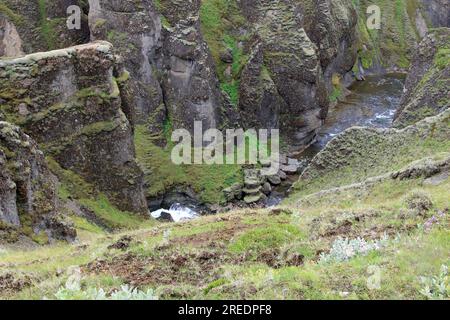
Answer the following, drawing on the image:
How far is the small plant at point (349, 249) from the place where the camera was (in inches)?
550

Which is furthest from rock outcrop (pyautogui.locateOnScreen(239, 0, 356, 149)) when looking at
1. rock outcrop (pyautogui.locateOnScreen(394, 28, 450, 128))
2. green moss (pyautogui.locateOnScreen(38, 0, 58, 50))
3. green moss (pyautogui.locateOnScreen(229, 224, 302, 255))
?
green moss (pyautogui.locateOnScreen(229, 224, 302, 255))

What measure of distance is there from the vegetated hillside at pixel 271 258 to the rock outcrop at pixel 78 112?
2387 cm

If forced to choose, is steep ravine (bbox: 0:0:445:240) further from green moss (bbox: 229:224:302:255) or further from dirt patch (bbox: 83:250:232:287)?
green moss (bbox: 229:224:302:255)

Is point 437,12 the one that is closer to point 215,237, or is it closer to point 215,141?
point 215,141

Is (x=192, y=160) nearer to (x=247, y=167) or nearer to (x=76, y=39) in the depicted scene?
(x=247, y=167)

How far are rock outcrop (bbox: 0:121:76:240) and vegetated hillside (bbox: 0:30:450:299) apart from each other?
354cm

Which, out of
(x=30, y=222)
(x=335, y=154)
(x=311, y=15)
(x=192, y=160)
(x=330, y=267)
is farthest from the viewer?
(x=311, y=15)

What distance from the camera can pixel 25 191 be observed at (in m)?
30.6

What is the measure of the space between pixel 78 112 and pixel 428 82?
3705 centimetres

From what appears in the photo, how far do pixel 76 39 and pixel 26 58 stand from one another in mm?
32686

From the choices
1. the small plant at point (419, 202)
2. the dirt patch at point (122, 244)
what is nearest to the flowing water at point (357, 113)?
the dirt patch at point (122, 244)

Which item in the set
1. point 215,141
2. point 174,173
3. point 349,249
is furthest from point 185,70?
point 349,249

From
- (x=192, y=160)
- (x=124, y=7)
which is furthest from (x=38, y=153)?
(x=124, y=7)

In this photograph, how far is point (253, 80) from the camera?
81750mm
